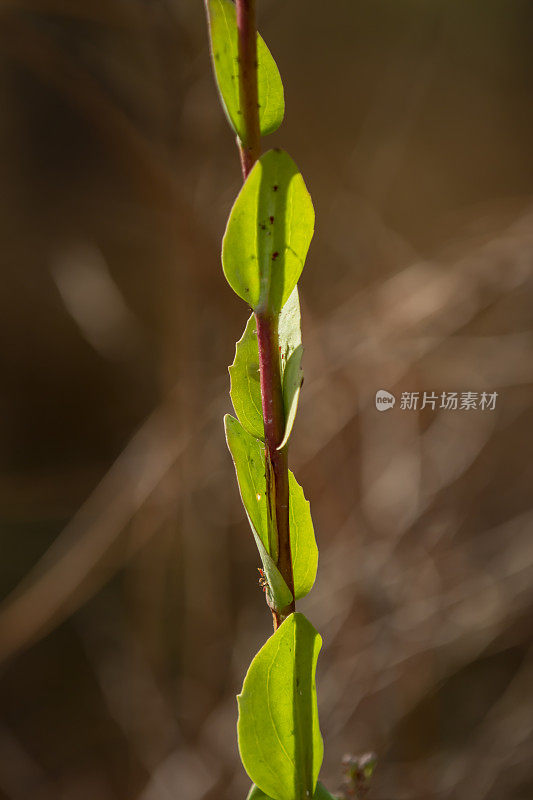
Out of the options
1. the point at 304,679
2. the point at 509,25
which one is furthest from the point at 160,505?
the point at 509,25

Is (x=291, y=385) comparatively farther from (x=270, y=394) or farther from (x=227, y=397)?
(x=227, y=397)

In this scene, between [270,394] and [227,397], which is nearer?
[270,394]

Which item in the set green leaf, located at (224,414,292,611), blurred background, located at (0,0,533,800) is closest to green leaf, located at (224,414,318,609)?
green leaf, located at (224,414,292,611)

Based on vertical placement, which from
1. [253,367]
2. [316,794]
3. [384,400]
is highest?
[384,400]

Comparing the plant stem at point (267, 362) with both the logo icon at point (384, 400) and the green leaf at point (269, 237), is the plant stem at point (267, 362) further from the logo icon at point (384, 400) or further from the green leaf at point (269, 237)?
the logo icon at point (384, 400)

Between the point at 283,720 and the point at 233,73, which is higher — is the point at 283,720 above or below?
below

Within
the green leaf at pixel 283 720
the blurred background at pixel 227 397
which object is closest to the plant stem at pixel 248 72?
the green leaf at pixel 283 720

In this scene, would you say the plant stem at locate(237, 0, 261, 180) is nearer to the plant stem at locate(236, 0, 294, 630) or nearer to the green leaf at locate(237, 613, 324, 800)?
the plant stem at locate(236, 0, 294, 630)

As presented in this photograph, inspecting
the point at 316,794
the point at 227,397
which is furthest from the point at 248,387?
the point at 227,397

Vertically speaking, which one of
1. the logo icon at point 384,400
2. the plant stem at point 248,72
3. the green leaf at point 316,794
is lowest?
the green leaf at point 316,794
